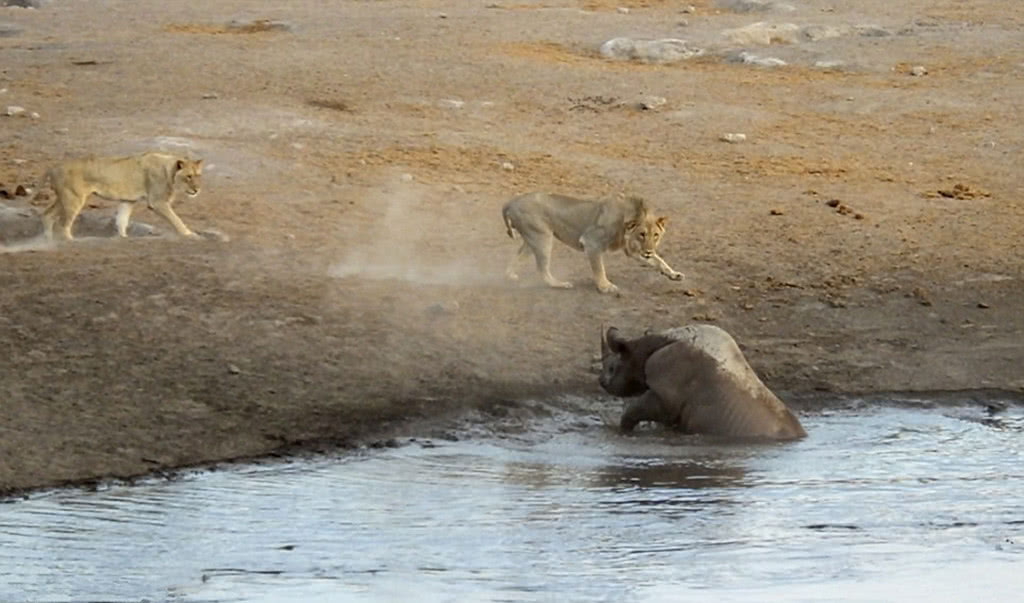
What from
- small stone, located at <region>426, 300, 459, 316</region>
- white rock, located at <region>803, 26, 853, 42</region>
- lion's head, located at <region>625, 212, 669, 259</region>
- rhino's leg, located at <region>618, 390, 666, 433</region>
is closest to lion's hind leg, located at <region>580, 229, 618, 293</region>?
lion's head, located at <region>625, 212, 669, 259</region>

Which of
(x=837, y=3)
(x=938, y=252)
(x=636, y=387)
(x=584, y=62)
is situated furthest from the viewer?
(x=837, y=3)

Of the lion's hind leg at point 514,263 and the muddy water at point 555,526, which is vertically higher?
the muddy water at point 555,526

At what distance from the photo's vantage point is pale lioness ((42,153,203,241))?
12250 mm

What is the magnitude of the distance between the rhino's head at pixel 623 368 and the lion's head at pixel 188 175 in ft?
12.6

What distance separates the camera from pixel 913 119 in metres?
16.3

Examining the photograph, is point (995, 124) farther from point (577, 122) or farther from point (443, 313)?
point (443, 313)

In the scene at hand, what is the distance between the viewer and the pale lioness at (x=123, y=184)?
1225cm

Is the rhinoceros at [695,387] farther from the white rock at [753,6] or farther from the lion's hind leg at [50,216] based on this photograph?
the white rock at [753,6]

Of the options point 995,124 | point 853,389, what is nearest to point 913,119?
point 995,124

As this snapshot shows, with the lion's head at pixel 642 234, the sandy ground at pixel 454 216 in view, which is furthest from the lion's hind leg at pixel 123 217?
the lion's head at pixel 642 234

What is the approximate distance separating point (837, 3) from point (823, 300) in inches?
449

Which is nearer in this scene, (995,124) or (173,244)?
(173,244)

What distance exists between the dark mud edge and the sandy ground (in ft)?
0.13

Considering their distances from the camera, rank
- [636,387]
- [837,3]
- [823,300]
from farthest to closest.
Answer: [837,3], [823,300], [636,387]
